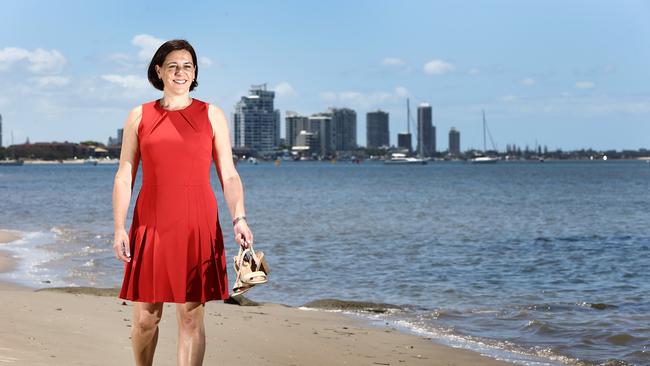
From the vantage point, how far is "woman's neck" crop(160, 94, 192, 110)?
5.03 m

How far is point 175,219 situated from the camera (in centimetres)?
487

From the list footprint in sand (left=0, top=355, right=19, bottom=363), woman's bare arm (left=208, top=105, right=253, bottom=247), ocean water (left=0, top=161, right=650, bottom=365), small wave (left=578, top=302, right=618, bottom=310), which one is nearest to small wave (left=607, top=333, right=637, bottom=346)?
ocean water (left=0, top=161, right=650, bottom=365)

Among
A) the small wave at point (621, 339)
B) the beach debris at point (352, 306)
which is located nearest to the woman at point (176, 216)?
the small wave at point (621, 339)

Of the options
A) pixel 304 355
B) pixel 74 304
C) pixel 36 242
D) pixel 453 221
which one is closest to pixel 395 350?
pixel 304 355

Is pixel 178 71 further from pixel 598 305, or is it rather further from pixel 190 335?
pixel 598 305

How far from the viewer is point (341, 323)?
1152cm

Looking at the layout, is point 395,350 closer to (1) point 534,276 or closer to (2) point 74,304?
(2) point 74,304

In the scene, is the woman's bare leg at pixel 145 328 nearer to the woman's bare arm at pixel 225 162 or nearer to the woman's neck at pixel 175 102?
the woman's bare arm at pixel 225 162

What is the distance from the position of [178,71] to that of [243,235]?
0.97m

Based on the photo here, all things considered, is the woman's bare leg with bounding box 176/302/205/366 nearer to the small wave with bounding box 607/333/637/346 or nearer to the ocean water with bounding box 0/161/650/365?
the ocean water with bounding box 0/161/650/365

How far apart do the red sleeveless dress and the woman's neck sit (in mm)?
95

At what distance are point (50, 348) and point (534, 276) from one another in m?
12.9

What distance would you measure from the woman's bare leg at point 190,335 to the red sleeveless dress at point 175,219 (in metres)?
0.13

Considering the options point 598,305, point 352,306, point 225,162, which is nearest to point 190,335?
point 225,162
